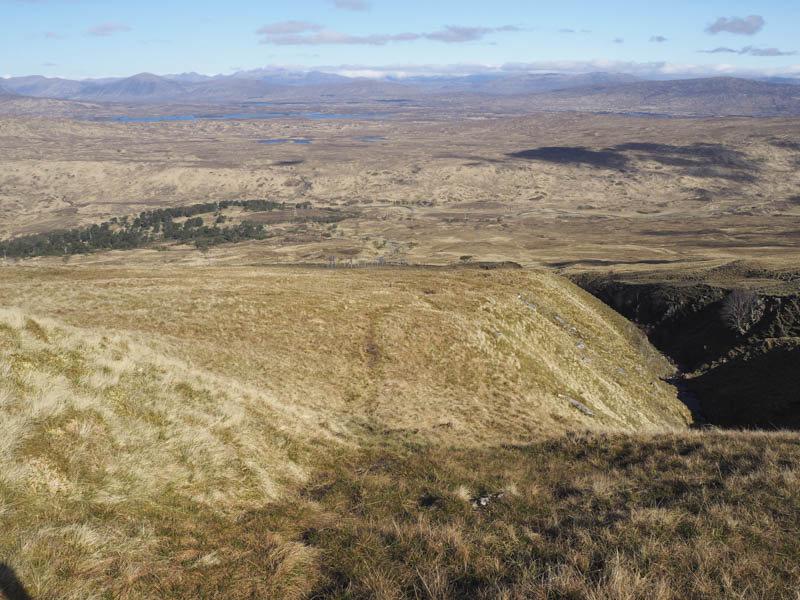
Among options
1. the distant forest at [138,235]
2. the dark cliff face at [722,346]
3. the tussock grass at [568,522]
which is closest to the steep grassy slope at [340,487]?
the tussock grass at [568,522]

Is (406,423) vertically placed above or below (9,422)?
below

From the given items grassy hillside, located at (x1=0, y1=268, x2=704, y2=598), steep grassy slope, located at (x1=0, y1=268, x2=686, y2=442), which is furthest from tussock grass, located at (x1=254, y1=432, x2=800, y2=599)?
steep grassy slope, located at (x1=0, y1=268, x2=686, y2=442)

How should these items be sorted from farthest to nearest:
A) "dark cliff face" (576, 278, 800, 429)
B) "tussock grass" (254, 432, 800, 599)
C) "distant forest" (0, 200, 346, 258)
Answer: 1. "distant forest" (0, 200, 346, 258)
2. "dark cliff face" (576, 278, 800, 429)
3. "tussock grass" (254, 432, 800, 599)

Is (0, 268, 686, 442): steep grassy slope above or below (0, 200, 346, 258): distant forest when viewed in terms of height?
above

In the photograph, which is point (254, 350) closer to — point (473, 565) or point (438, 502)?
point (438, 502)

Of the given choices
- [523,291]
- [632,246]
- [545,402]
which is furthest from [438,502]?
[632,246]

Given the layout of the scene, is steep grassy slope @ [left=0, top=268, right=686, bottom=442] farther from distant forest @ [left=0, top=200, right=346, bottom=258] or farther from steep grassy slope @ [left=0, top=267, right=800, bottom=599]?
distant forest @ [left=0, top=200, right=346, bottom=258]

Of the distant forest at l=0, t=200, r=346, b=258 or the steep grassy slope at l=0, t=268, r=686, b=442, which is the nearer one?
the steep grassy slope at l=0, t=268, r=686, b=442
